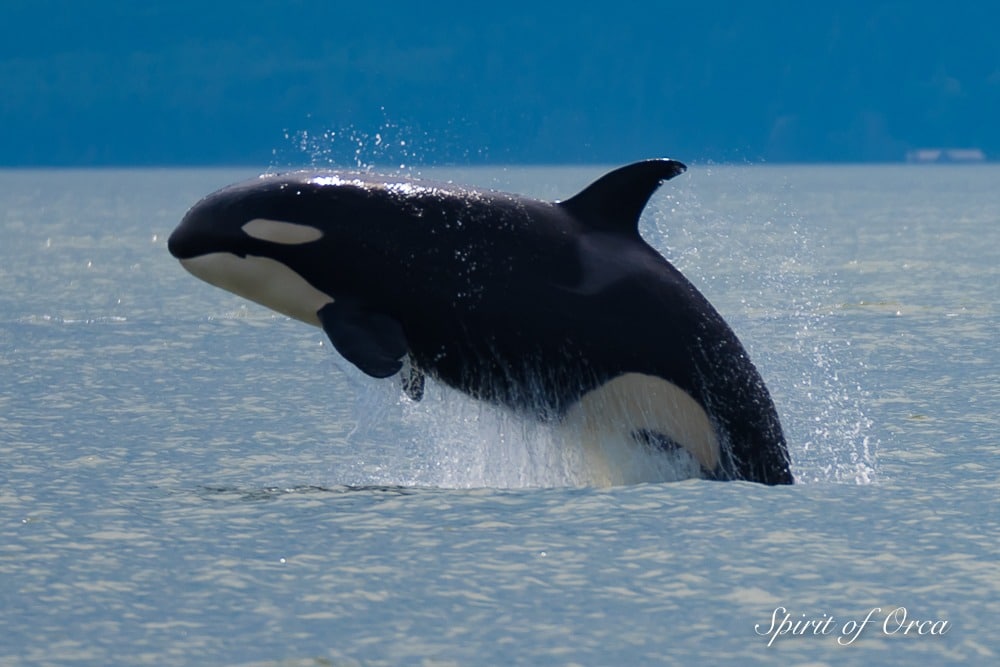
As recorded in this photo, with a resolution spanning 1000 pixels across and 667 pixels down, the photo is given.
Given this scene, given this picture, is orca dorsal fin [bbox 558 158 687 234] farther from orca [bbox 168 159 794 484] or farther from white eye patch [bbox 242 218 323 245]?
white eye patch [bbox 242 218 323 245]

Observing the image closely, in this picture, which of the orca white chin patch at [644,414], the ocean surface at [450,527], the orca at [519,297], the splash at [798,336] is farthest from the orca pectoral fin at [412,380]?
the splash at [798,336]

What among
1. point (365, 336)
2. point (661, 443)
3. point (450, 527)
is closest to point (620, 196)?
point (661, 443)

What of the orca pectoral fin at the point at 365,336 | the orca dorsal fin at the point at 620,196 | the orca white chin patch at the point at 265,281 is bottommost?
the orca pectoral fin at the point at 365,336

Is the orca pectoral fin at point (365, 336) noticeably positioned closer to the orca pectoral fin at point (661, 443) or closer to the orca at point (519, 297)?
the orca at point (519, 297)

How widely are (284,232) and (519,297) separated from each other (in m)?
1.51

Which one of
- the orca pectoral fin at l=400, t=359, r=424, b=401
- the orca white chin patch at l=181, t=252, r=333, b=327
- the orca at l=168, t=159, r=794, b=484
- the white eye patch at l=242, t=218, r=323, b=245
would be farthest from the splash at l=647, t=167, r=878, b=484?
the white eye patch at l=242, t=218, r=323, b=245

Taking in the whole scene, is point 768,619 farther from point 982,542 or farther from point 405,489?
point 405,489

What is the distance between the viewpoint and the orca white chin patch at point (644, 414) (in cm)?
1101

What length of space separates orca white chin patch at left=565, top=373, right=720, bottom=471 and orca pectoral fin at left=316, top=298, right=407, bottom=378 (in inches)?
47.9

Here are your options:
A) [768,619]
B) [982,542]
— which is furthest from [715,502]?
[768,619]

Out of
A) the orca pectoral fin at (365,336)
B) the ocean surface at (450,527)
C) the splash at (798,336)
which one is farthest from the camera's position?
the splash at (798,336)

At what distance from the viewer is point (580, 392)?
1103 cm

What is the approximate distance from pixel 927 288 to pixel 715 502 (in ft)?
64.9

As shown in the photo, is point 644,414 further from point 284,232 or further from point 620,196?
point 284,232
